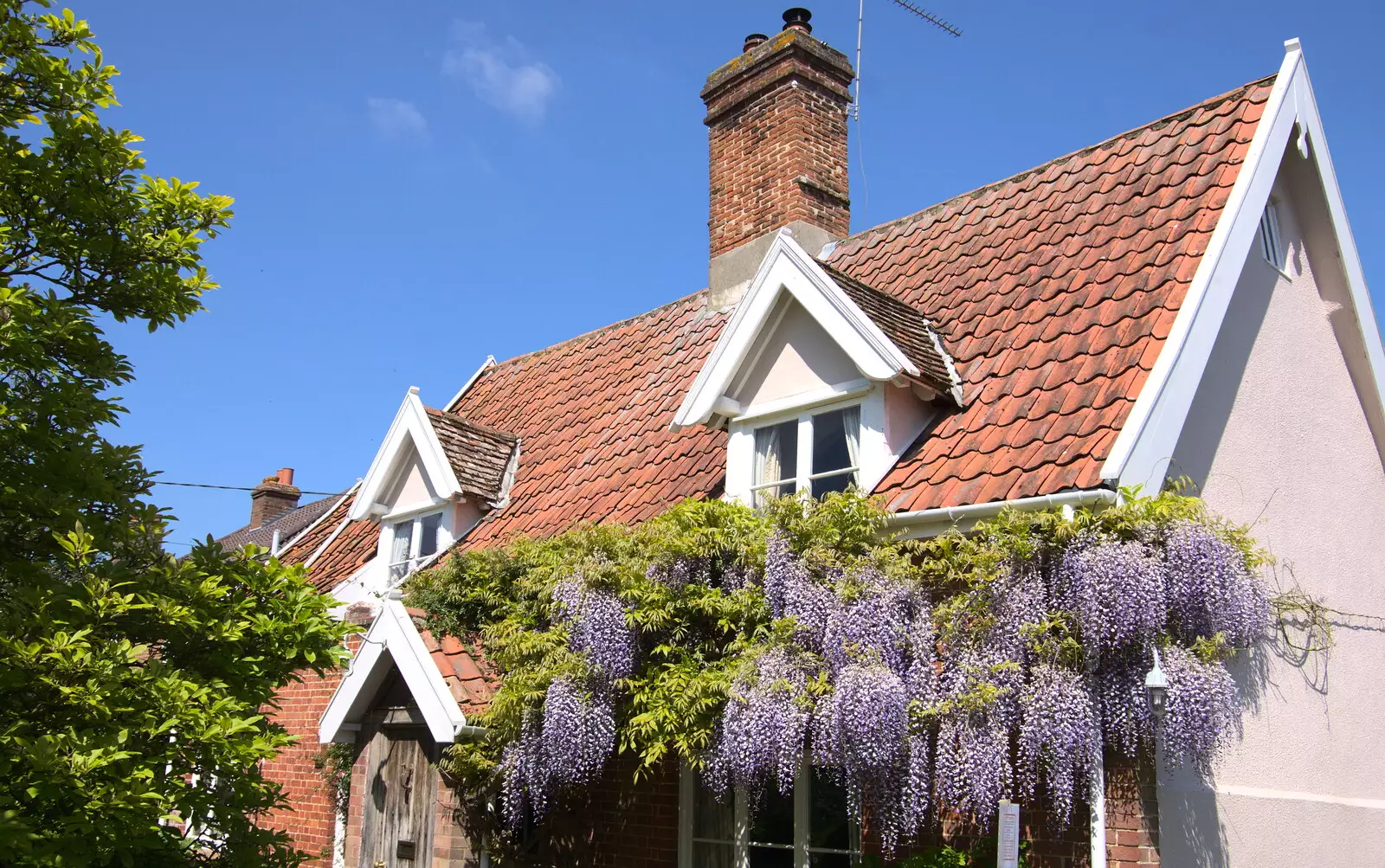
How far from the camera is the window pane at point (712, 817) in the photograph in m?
10.2

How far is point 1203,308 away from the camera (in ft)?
28.9

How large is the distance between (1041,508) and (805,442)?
289cm

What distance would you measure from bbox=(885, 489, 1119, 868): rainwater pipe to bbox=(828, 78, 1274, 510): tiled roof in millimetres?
94

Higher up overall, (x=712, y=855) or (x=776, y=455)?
A: (x=776, y=455)

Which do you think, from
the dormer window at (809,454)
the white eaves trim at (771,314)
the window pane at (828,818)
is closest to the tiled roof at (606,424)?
the dormer window at (809,454)

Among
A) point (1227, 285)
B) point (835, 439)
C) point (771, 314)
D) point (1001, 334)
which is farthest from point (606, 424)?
point (1227, 285)

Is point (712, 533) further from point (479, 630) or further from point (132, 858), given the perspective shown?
point (132, 858)

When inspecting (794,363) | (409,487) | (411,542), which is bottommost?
(411,542)

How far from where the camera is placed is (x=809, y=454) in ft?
34.2

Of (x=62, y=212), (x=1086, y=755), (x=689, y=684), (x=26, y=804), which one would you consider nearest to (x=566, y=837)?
(x=689, y=684)

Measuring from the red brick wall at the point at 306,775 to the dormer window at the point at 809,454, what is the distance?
5990 millimetres

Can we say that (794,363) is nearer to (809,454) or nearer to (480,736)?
(809,454)

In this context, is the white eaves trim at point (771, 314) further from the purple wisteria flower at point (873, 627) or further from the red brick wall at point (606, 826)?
the red brick wall at point (606, 826)

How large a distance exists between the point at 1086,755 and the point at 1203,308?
143 inches
